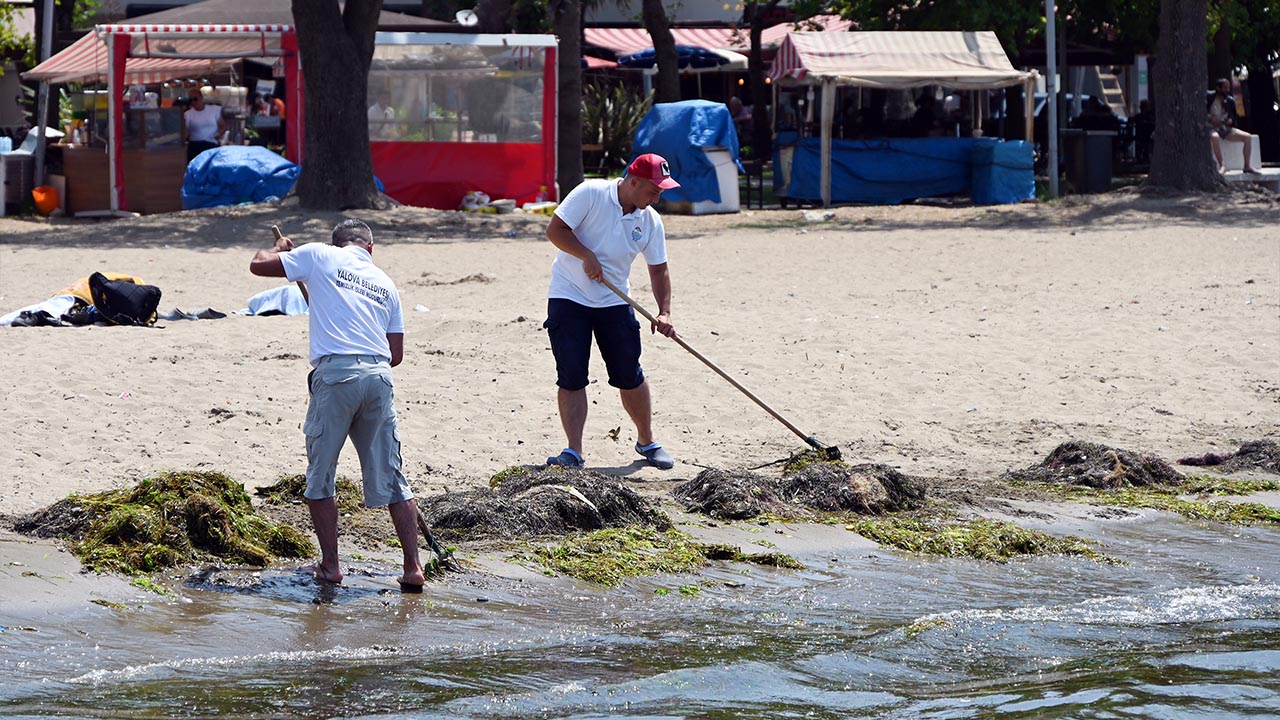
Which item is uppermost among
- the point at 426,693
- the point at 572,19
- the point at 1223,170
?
the point at 572,19

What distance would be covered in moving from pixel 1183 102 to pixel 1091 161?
1.82m

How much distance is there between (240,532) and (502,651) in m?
1.48

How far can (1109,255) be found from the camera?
644 inches

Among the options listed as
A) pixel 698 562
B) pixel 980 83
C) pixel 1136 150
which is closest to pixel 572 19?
pixel 980 83

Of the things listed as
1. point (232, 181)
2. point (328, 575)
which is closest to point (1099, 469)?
point (328, 575)

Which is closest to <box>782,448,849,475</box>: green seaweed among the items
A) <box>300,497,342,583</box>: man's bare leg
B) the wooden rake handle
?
the wooden rake handle

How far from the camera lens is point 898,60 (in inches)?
907

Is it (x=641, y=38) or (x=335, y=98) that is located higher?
(x=641, y=38)

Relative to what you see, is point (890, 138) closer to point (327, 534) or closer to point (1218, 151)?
point (1218, 151)

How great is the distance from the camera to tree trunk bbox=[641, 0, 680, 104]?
2939cm

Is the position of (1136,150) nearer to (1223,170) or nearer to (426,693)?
(1223,170)

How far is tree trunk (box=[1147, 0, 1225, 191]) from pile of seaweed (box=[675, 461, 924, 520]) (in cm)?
1530

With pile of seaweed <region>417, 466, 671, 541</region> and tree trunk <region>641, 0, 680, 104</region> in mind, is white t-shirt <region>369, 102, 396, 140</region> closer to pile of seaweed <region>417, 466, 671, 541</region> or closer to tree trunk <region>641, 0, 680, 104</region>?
tree trunk <region>641, 0, 680, 104</region>

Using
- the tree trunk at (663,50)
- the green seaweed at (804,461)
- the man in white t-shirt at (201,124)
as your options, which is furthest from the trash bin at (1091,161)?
the green seaweed at (804,461)
